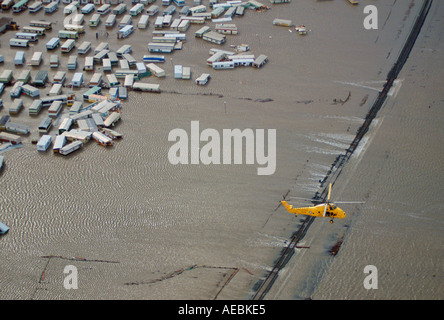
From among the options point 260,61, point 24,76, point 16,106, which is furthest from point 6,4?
point 260,61

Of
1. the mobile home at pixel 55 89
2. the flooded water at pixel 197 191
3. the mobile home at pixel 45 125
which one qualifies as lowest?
the flooded water at pixel 197 191

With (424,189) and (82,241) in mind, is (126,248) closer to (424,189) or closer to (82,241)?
(82,241)

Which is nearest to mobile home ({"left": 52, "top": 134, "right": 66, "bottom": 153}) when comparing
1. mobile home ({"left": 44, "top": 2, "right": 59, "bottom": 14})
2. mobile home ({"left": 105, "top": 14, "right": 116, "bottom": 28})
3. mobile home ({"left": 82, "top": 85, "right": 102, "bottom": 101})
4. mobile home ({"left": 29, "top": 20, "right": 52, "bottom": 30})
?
mobile home ({"left": 82, "top": 85, "right": 102, "bottom": 101})

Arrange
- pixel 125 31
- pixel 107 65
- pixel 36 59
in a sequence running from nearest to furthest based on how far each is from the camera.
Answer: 1. pixel 107 65
2. pixel 36 59
3. pixel 125 31

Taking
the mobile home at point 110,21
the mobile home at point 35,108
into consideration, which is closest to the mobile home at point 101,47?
the mobile home at point 110,21

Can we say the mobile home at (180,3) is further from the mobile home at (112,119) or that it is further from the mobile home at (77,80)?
the mobile home at (112,119)

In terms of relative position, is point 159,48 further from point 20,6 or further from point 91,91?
point 20,6
